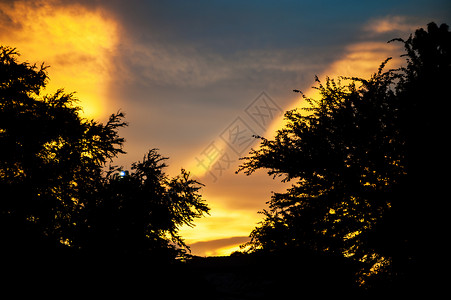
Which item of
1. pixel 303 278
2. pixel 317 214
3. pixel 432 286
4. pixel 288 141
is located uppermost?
pixel 288 141

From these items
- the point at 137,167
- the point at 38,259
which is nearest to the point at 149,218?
the point at 137,167

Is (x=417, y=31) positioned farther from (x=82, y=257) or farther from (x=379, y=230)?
(x=82, y=257)

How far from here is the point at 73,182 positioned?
19125 mm

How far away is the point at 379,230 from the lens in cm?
1138

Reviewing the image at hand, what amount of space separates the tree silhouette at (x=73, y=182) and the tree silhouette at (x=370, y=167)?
694 centimetres

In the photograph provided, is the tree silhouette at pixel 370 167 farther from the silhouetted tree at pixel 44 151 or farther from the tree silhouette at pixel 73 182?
the silhouetted tree at pixel 44 151

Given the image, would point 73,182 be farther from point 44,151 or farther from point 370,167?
point 370,167

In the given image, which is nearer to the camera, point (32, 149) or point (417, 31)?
point (417, 31)

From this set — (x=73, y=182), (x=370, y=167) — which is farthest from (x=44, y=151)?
(x=370, y=167)

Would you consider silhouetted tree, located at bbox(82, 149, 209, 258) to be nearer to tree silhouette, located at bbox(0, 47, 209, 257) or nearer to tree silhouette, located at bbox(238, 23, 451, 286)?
tree silhouette, located at bbox(0, 47, 209, 257)

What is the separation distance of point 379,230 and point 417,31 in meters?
8.39

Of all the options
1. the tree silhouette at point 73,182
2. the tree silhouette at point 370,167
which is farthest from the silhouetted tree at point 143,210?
the tree silhouette at point 370,167

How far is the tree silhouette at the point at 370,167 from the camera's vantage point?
11.1m

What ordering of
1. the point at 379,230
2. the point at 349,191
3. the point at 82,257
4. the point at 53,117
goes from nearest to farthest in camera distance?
the point at 82,257 → the point at 379,230 → the point at 349,191 → the point at 53,117
